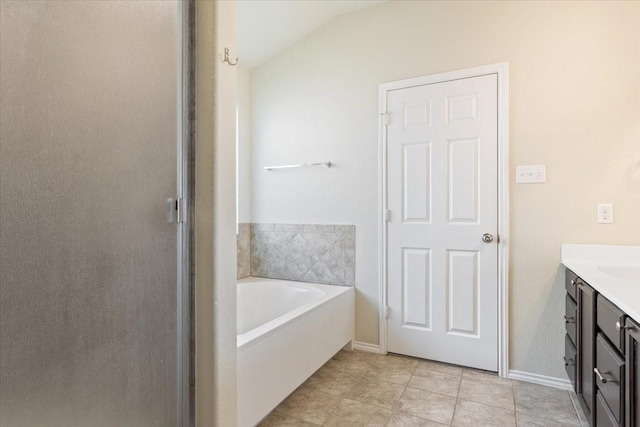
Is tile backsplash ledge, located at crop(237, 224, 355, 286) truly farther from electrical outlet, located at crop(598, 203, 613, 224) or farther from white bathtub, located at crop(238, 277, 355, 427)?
electrical outlet, located at crop(598, 203, 613, 224)

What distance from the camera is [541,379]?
88.2 inches

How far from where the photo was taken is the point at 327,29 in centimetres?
292

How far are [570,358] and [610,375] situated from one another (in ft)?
2.57

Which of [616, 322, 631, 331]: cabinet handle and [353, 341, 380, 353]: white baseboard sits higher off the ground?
[616, 322, 631, 331]: cabinet handle

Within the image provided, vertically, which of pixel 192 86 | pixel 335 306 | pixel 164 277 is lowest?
pixel 335 306

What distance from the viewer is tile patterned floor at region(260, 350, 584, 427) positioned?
186 centimetres

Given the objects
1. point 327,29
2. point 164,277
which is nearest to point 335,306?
point 164,277

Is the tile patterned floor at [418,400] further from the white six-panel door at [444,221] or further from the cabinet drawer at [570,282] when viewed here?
the cabinet drawer at [570,282]

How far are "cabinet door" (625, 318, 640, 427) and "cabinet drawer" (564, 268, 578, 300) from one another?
797 mm

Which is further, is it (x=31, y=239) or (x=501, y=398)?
(x=501, y=398)

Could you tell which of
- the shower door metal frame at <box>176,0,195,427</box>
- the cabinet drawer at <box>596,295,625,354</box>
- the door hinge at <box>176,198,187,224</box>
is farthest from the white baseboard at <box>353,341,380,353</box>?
the door hinge at <box>176,198,187,224</box>

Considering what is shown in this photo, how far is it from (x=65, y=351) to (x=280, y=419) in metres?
1.34

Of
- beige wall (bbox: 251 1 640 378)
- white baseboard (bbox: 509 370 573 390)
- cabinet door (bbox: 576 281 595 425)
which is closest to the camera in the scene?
cabinet door (bbox: 576 281 595 425)

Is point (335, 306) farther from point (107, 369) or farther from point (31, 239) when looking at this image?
point (31, 239)
